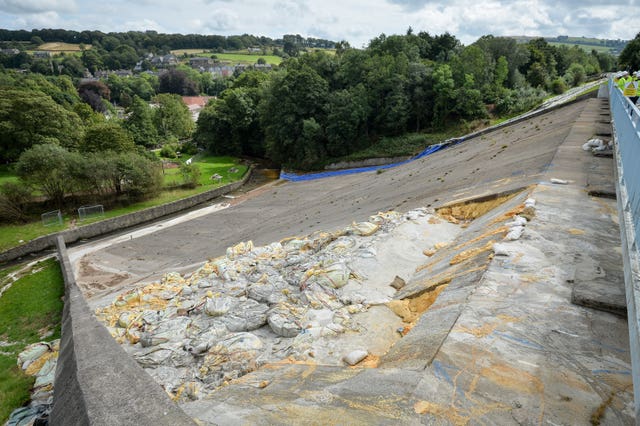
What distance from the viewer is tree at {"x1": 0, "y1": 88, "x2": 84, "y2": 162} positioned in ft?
107

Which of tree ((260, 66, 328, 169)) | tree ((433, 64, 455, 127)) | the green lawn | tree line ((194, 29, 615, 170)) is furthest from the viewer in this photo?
the green lawn

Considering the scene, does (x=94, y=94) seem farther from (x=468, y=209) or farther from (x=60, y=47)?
(x=60, y=47)

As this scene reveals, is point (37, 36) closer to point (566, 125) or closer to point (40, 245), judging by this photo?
point (40, 245)

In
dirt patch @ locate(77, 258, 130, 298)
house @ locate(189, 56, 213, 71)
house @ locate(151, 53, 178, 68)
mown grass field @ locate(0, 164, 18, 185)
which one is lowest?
dirt patch @ locate(77, 258, 130, 298)

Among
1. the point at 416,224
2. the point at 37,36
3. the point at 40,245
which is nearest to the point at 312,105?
the point at 40,245

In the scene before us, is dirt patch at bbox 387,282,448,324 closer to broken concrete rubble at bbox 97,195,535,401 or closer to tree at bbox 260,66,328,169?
broken concrete rubble at bbox 97,195,535,401

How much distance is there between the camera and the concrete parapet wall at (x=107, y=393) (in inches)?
161

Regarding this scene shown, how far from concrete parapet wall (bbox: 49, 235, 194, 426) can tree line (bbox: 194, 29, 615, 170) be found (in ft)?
106

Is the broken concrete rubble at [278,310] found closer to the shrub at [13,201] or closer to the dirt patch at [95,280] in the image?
the dirt patch at [95,280]

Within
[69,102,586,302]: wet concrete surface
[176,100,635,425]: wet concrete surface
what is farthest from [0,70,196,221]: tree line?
[176,100,635,425]: wet concrete surface

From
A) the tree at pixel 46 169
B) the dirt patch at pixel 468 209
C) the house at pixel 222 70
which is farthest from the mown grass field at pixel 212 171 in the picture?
the house at pixel 222 70

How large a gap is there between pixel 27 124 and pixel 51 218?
49.9 ft

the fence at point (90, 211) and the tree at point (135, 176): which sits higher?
the tree at point (135, 176)

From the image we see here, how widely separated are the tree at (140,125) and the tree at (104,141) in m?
21.4
